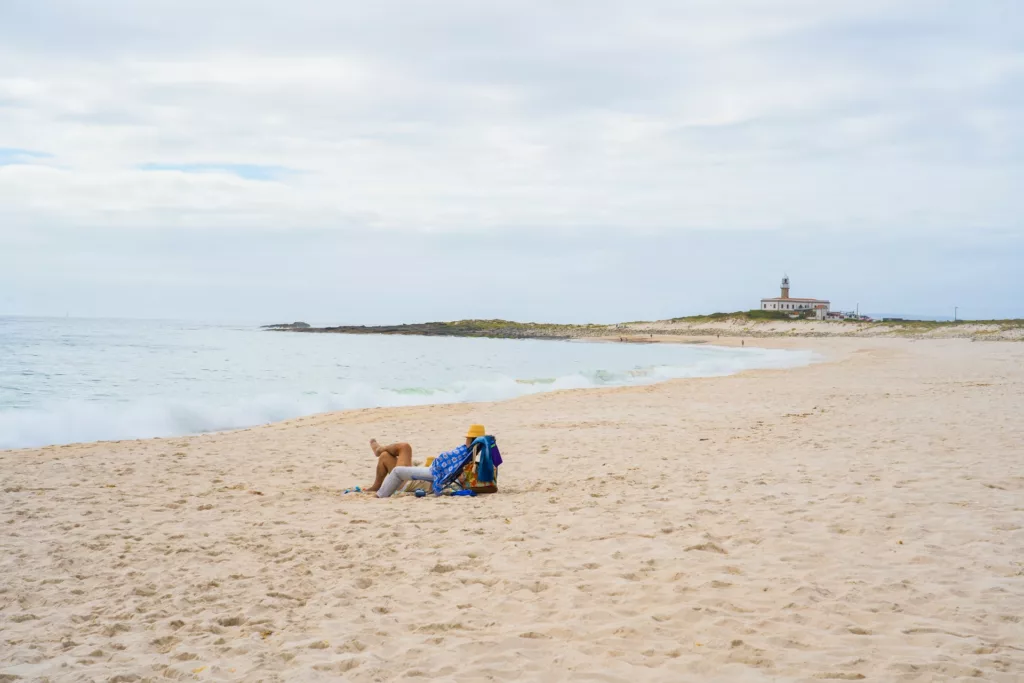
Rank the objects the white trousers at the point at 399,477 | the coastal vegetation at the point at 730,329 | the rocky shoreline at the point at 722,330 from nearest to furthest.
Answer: the white trousers at the point at 399,477, the rocky shoreline at the point at 722,330, the coastal vegetation at the point at 730,329

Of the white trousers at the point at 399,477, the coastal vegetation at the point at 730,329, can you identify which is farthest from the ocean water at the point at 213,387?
the coastal vegetation at the point at 730,329

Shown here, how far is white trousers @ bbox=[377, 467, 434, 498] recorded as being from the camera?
830 centimetres

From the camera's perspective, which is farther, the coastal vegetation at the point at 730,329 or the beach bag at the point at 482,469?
the coastal vegetation at the point at 730,329

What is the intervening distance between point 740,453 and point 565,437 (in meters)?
3.46

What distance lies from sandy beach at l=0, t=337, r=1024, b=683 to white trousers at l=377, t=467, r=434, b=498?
256mm

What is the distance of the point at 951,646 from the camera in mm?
4020

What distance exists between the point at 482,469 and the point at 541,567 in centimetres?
283

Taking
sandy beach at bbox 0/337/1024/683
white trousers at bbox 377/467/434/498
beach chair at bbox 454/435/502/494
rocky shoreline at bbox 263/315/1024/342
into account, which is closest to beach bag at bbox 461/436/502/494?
beach chair at bbox 454/435/502/494

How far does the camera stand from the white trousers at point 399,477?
830cm

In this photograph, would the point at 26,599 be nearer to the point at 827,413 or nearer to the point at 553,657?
the point at 553,657

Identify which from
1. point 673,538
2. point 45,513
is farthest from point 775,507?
point 45,513

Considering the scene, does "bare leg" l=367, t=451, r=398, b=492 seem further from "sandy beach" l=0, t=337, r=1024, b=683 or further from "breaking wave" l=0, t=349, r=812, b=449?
"breaking wave" l=0, t=349, r=812, b=449

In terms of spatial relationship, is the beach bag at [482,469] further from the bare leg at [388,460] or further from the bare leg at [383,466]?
the bare leg at [383,466]

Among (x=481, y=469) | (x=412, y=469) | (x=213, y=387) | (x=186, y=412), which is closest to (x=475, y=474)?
(x=481, y=469)
